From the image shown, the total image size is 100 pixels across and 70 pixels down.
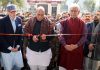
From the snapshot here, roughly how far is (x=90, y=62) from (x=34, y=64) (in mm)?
1376

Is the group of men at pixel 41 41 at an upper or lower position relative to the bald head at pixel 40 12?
lower

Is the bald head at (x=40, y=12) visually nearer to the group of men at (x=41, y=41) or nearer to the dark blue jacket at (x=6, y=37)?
the group of men at (x=41, y=41)

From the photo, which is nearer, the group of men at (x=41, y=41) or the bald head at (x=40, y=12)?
the bald head at (x=40, y=12)

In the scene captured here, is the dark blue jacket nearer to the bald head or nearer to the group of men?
the group of men

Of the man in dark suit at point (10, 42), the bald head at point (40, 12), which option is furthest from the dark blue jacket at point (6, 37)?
the bald head at point (40, 12)

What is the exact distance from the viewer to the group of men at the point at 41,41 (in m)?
7.76

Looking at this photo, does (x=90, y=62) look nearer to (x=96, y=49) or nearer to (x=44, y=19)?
(x=96, y=49)

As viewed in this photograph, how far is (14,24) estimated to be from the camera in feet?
26.0

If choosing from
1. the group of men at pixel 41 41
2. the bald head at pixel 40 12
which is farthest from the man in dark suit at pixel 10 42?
the bald head at pixel 40 12

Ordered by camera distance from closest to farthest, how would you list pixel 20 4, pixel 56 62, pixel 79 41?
pixel 79 41, pixel 56 62, pixel 20 4

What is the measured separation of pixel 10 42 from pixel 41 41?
0.75 m

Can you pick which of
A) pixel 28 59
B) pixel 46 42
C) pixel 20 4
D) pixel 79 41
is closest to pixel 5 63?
pixel 28 59

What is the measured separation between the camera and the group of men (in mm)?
7762

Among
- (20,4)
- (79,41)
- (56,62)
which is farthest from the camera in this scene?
(20,4)
